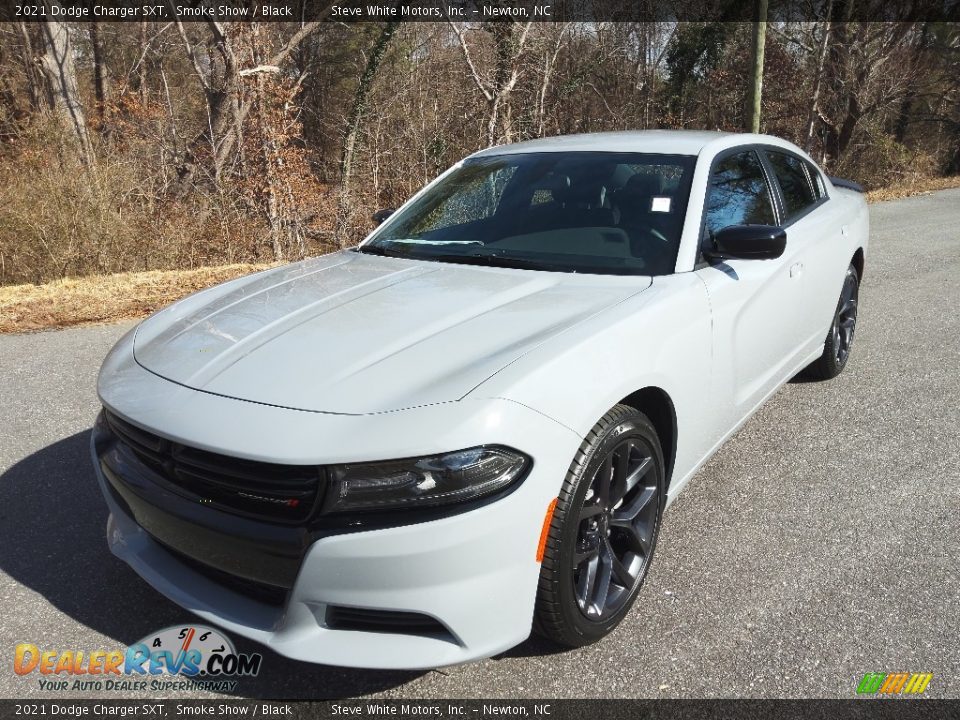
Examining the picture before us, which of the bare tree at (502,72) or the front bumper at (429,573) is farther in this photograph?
the bare tree at (502,72)

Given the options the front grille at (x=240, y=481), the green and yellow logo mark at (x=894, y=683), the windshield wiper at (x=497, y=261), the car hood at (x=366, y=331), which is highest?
the windshield wiper at (x=497, y=261)

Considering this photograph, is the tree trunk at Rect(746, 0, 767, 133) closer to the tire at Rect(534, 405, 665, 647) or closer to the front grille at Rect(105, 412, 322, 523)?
the tire at Rect(534, 405, 665, 647)

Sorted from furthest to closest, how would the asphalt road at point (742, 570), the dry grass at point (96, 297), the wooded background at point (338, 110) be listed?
the wooded background at point (338, 110), the dry grass at point (96, 297), the asphalt road at point (742, 570)

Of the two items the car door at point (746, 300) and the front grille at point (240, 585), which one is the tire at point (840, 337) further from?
the front grille at point (240, 585)

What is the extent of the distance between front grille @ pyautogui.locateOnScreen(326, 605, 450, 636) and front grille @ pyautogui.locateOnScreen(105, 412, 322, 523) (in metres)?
0.29

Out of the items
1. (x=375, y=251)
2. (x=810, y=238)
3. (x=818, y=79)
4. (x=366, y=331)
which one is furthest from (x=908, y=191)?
(x=366, y=331)

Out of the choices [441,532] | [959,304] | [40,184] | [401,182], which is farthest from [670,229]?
[401,182]

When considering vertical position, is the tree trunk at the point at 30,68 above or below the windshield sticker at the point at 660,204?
above

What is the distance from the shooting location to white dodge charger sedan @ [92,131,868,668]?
1.92 m

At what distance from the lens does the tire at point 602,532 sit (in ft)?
6.97

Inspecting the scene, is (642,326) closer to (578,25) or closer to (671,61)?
(578,25)

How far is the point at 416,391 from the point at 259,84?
12292 millimetres

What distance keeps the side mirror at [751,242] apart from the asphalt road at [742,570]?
112 centimetres

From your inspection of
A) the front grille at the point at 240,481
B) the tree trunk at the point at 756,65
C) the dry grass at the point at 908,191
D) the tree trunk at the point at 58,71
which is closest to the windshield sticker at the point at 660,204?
the front grille at the point at 240,481
